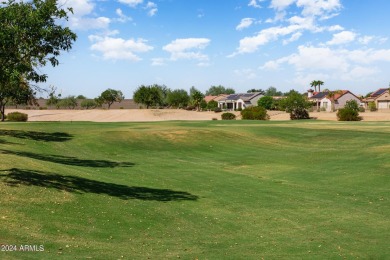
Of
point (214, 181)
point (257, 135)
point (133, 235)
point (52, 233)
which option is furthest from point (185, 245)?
point (257, 135)

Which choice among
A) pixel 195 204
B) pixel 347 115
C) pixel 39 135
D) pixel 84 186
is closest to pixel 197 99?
pixel 347 115

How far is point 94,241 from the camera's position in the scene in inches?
579

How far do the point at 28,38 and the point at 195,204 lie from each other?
35.8 ft

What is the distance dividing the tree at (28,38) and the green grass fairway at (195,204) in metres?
5.07

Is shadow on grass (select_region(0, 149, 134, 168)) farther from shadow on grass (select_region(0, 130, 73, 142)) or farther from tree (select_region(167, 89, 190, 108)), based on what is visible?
tree (select_region(167, 89, 190, 108))

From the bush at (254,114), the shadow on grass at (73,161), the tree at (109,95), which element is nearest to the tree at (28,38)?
the shadow on grass at (73,161)

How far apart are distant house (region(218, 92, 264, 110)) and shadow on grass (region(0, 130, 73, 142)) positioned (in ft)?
409

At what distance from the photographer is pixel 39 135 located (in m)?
49.3

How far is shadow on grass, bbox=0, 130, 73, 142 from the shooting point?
46.6 meters

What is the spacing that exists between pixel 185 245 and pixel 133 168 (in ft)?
60.6

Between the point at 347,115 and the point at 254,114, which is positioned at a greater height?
the point at 254,114

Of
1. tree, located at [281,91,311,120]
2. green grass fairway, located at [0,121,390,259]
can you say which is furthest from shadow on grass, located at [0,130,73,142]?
tree, located at [281,91,311,120]

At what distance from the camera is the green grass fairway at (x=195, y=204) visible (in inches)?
578

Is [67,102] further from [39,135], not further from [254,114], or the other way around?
[39,135]
